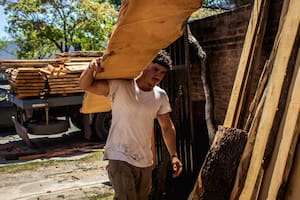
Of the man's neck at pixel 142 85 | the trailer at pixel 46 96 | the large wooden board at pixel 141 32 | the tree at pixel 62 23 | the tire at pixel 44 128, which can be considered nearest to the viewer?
the large wooden board at pixel 141 32

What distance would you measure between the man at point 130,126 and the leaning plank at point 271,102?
104cm

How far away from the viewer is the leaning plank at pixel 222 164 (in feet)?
8.36

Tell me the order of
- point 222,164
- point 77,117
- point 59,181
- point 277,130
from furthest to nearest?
point 77,117 → point 59,181 → point 222,164 → point 277,130

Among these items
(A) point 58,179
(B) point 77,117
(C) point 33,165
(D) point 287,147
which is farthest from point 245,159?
(B) point 77,117

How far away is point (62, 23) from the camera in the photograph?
17.0m

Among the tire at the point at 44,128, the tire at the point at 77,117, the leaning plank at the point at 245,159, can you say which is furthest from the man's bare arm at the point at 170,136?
the tire at the point at 77,117

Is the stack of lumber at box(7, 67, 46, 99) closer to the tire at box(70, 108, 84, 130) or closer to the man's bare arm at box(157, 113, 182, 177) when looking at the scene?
the tire at box(70, 108, 84, 130)

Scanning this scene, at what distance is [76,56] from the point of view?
1046 cm

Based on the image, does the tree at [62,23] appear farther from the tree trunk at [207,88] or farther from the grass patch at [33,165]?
the tree trunk at [207,88]

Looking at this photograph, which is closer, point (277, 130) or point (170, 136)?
point (277, 130)

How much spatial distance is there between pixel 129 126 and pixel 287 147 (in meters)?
1.39

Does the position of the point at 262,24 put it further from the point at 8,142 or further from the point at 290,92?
the point at 8,142

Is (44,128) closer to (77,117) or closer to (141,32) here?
(77,117)

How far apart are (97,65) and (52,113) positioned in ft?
23.0
